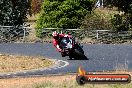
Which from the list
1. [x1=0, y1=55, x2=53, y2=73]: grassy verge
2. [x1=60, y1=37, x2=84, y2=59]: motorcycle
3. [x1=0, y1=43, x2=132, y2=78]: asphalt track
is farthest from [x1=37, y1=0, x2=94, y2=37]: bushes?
[x1=0, y1=55, x2=53, y2=73]: grassy verge

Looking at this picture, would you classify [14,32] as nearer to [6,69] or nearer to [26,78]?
[6,69]

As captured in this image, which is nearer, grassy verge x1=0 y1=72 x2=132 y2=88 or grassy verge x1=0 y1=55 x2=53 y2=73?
grassy verge x1=0 y1=72 x2=132 y2=88

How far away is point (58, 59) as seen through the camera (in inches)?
1150

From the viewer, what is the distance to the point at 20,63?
87.1ft

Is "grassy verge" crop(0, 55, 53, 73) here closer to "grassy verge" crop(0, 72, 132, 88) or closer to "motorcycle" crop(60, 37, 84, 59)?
"motorcycle" crop(60, 37, 84, 59)

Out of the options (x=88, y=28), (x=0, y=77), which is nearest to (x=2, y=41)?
(x=88, y=28)

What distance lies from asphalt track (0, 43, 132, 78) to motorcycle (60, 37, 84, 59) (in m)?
0.38

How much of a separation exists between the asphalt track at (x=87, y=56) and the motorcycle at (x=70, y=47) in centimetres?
38

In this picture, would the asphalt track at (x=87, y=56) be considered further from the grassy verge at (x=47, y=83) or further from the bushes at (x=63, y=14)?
the bushes at (x=63, y=14)

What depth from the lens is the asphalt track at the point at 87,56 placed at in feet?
79.3

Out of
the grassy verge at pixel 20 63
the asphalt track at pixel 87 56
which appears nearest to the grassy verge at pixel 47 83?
the asphalt track at pixel 87 56

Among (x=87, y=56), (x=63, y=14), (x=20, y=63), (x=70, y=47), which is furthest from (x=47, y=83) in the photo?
(x=63, y=14)

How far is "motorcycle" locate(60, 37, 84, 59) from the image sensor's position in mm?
29198

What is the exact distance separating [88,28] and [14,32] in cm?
647
